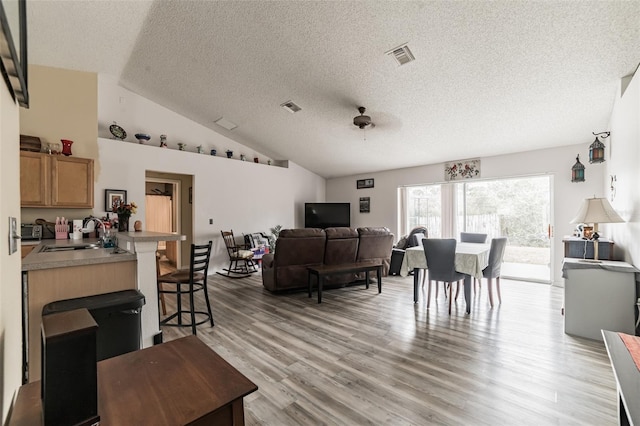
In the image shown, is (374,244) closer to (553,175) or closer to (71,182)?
(553,175)

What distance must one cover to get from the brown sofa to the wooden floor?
57 cm

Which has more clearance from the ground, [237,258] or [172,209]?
[172,209]

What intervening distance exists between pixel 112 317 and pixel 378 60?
3598 millimetres

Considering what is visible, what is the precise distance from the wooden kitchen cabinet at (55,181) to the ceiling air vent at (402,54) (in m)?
4.45

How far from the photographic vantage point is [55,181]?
12.5 feet

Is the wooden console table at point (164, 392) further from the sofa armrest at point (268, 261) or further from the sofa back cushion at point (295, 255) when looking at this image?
the sofa armrest at point (268, 261)

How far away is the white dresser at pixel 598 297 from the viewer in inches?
104

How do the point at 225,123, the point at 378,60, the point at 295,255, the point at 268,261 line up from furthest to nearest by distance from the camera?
the point at 225,123, the point at 268,261, the point at 295,255, the point at 378,60

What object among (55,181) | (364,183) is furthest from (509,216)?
(55,181)

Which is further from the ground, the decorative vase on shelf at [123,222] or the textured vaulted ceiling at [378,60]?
the textured vaulted ceiling at [378,60]

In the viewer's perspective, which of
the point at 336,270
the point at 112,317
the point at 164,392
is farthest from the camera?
the point at 336,270

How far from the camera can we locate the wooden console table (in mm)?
691

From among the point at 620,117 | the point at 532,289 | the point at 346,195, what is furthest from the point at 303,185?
the point at 620,117

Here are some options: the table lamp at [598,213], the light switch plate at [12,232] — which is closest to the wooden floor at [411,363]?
the table lamp at [598,213]
